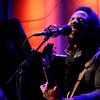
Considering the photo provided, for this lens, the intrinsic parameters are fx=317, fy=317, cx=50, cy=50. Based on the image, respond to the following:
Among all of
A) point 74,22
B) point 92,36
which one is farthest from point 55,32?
point 92,36

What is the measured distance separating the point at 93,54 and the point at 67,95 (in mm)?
418

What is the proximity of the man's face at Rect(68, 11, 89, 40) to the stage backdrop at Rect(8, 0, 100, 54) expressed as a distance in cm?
69

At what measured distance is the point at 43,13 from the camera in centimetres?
400

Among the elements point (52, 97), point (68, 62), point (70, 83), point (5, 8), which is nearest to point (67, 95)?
point (70, 83)

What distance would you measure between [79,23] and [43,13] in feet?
4.31

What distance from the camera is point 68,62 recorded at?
9.04 feet

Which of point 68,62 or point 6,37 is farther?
point 6,37

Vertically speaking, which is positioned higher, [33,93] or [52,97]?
[52,97]

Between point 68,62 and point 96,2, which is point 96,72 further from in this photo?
point 96,2

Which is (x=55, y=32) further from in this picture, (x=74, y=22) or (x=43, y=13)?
(x=43, y=13)

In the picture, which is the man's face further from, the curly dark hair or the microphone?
the microphone

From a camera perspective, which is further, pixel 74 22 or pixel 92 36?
pixel 92 36

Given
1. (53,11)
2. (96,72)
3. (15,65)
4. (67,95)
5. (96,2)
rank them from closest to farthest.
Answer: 1. (96,72)
2. (67,95)
3. (15,65)
4. (96,2)
5. (53,11)

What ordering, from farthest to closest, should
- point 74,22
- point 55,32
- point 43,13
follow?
point 43,13 < point 74,22 < point 55,32
